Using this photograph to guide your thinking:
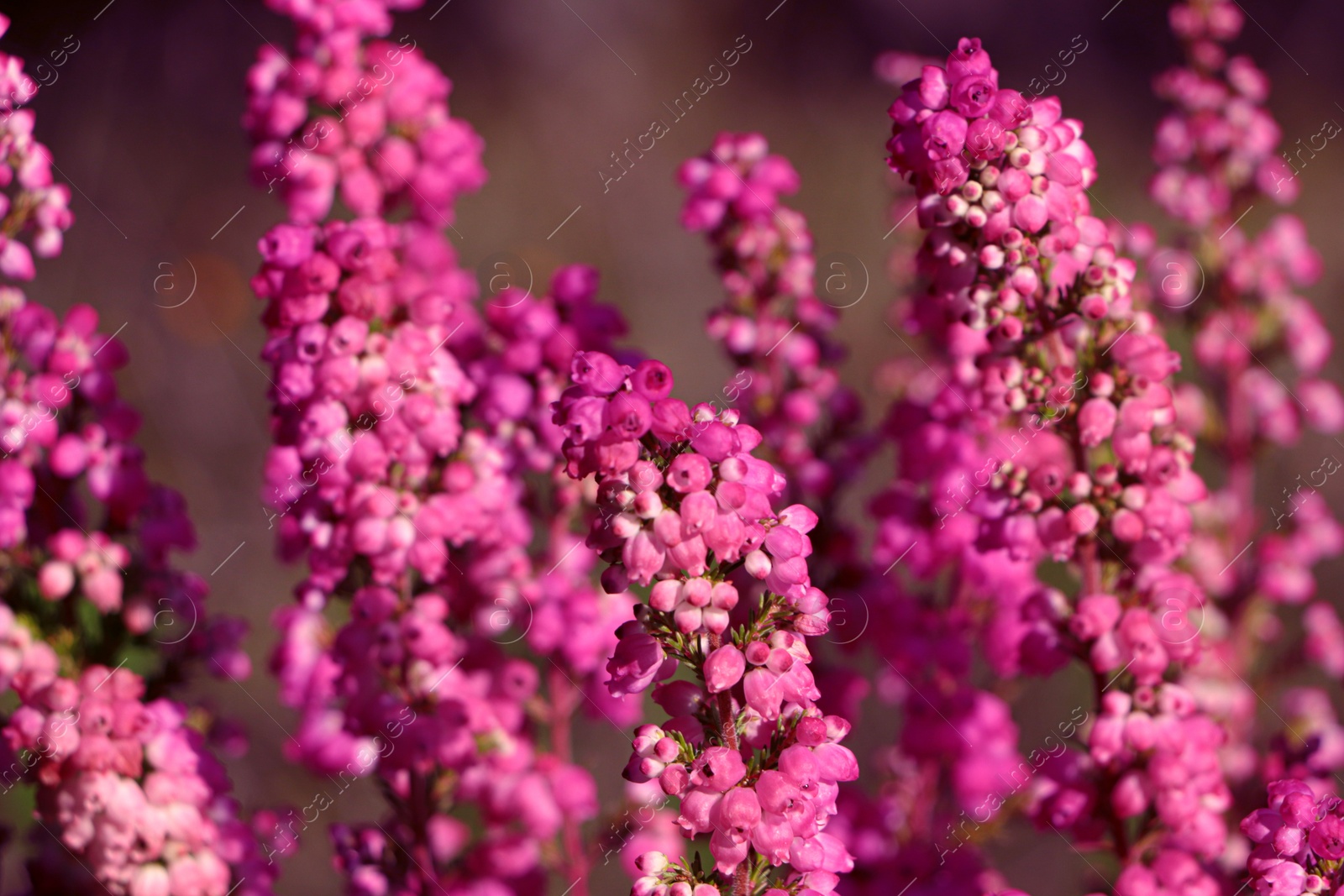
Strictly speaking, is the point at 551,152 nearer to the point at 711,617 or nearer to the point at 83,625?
the point at 83,625

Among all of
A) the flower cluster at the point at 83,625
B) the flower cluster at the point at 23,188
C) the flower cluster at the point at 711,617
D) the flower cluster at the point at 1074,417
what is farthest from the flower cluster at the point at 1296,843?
the flower cluster at the point at 23,188

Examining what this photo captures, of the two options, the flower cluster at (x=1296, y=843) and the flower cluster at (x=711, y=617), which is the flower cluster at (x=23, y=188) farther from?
the flower cluster at (x=1296, y=843)

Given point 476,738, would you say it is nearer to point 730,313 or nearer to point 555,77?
point 730,313

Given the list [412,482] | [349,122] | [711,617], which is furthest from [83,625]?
[711,617]

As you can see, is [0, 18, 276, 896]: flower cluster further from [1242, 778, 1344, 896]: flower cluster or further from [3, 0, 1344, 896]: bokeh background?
[3, 0, 1344, 896]: bokeh background

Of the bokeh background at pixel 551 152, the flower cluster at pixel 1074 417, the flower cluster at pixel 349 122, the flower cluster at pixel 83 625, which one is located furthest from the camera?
the bokeh background at pixel 551 152

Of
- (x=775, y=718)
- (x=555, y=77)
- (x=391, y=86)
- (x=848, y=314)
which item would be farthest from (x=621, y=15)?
(x=775, y=718)

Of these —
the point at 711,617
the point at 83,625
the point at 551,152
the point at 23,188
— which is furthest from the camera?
the point at 551,152
